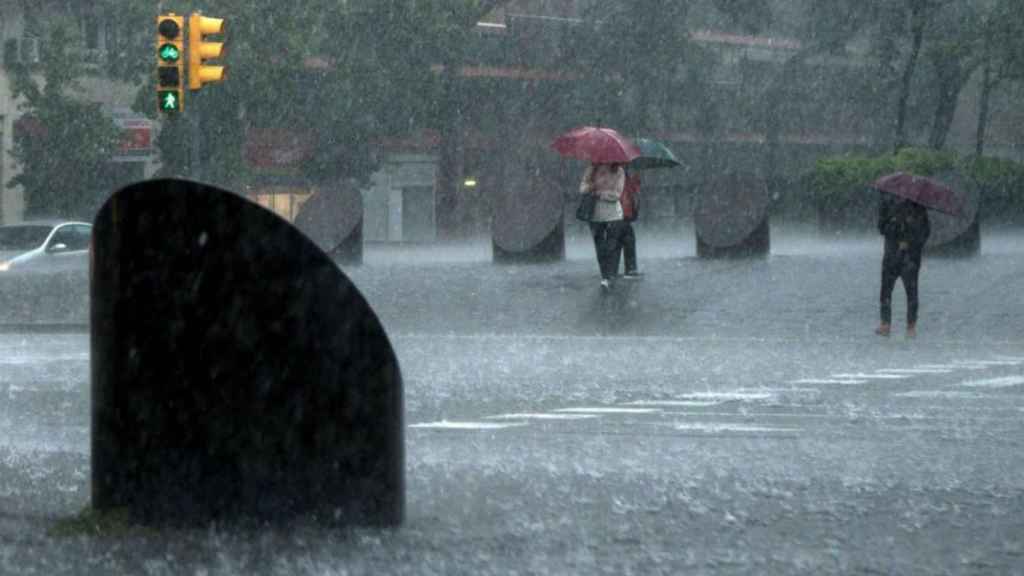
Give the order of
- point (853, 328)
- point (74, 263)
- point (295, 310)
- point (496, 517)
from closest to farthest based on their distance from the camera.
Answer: point (295, 310) → point (496, 517) → point (853, 328) → point (74, 263)

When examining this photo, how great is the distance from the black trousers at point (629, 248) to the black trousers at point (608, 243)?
205 mm

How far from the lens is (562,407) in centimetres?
1228

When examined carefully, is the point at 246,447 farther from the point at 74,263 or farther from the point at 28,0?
the point at 28,0

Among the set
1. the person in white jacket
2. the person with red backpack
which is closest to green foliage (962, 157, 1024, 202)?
the person with red backpack

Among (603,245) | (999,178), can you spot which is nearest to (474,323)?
(603,245)

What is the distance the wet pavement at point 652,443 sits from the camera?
6.51 meters

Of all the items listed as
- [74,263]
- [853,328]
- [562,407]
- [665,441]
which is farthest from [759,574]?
[74,263]

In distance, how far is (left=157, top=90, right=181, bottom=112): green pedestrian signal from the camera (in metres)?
21.6

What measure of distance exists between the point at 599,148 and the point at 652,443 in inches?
498

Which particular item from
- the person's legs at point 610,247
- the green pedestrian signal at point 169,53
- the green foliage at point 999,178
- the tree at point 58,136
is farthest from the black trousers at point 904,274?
the tree at point 58,136

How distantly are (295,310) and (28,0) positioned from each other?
4373 centimetres

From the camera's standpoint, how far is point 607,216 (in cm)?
2239

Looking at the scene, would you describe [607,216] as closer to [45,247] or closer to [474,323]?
[474,323]

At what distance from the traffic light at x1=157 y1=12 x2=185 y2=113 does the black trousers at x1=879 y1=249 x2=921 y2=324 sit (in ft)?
26.8
